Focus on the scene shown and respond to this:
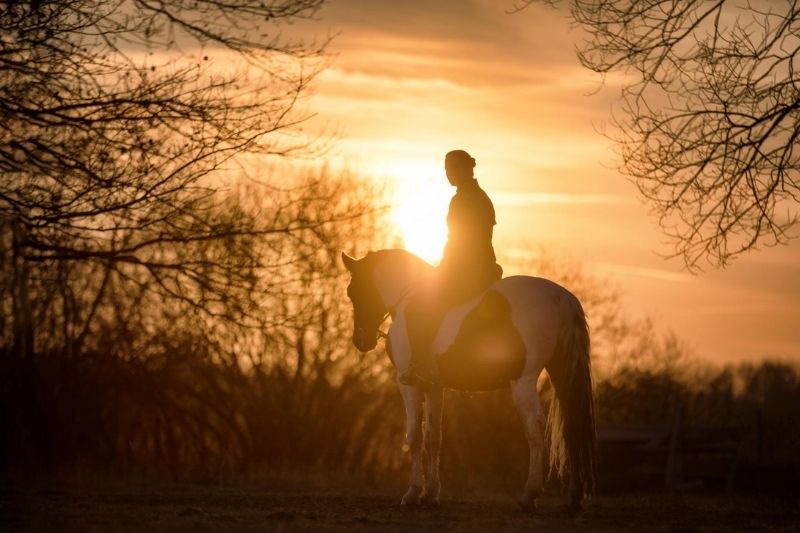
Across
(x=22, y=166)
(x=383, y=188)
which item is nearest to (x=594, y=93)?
(x=22, y=166)

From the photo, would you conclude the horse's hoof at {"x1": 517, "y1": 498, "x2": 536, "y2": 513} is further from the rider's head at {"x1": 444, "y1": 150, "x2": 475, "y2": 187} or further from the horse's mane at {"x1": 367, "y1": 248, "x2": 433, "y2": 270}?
the rider's head at {"x1": 444, "y1": 150, "x2": 475, "y2": 187}

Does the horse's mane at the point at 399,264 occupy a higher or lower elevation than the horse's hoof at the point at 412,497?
higher

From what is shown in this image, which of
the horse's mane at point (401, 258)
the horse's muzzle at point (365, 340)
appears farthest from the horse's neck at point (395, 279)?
the horse's muzzle at point (365, 340)

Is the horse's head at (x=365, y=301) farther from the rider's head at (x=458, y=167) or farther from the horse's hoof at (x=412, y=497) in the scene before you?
the horse's hoof at (x=412, y=497)

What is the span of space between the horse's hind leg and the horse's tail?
0.59ft

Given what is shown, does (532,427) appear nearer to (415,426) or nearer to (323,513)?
(415,426)

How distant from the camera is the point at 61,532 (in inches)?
351

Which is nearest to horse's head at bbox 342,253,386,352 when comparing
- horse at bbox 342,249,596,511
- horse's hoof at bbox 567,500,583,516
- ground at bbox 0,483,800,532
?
horse at bbox 342,249,596,511

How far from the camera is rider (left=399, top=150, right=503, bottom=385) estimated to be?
1116cm

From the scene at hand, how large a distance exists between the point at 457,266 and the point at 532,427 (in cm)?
163

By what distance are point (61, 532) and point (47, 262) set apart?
6906 mm

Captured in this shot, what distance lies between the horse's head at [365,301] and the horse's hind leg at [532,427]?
2.03 meters

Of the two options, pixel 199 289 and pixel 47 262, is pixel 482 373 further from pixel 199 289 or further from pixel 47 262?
pixel 47 262

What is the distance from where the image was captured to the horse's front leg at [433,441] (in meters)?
11.9
